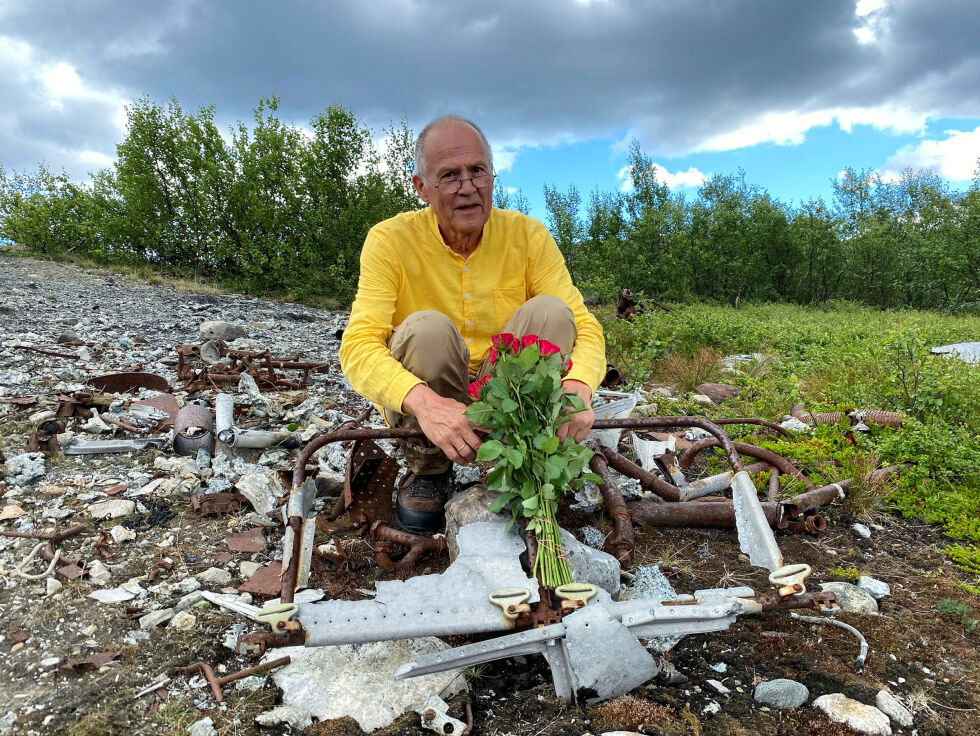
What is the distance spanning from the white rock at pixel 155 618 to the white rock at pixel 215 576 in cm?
28

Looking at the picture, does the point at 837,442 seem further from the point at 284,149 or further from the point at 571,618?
the point at 284,149

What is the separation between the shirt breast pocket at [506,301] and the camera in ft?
11.0

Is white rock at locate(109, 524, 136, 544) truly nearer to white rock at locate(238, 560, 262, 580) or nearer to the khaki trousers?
white rock at locate(238, 560, 262, 580)

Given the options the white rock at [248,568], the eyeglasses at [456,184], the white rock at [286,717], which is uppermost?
the eyeglasses at [456,184]

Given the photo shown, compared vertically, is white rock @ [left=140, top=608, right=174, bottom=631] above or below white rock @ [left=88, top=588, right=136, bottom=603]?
below

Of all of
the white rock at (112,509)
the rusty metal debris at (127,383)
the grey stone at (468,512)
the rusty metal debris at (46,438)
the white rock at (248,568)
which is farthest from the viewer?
the rusty metal debris at (127,383)

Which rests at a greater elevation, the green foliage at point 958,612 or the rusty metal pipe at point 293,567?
the rusty metal pipe at point 293,567

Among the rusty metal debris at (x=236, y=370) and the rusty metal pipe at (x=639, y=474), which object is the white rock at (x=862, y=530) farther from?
the rusty metal debris at (x=236, y=370)

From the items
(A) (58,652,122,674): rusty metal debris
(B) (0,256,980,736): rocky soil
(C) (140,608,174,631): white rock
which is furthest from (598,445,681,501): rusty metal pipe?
(A) (58,652,122,674): rusty metal debris

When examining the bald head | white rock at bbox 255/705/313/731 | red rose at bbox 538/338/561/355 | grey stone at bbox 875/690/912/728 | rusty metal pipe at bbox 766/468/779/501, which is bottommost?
grey stone at bbox 875/690/912/728

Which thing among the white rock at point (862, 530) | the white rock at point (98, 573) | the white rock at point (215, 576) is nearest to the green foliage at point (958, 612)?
the white rock at point (862, 530)

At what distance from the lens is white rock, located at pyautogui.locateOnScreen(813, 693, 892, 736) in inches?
75.4

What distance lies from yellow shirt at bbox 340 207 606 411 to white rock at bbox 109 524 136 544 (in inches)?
60.1

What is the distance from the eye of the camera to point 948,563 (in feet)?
9.99
